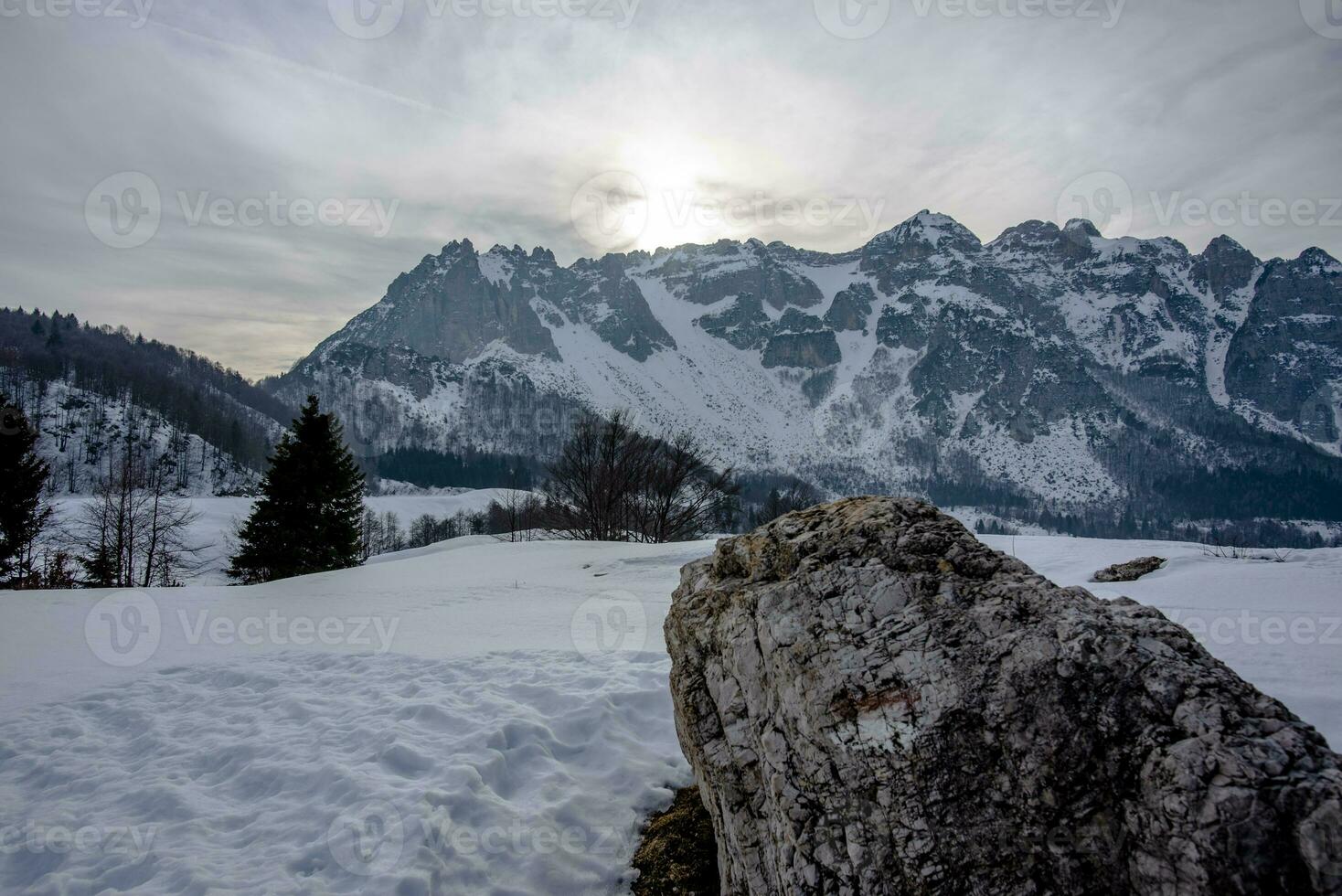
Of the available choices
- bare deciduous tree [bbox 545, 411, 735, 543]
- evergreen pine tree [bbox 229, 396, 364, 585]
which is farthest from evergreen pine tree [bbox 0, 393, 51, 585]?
bare deciduous tree [bbox 545, 411, 735, 543]

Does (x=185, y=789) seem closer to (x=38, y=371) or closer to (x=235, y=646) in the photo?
(x=235, y=646)

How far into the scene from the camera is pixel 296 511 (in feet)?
75.2

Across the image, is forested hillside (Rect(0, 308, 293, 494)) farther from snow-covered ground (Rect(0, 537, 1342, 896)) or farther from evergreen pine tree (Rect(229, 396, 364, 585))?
snow-covered ground (Rect(0, 537, 1342, 896))

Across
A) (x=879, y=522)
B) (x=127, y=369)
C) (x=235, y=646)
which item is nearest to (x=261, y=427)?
(x=127, y=369)

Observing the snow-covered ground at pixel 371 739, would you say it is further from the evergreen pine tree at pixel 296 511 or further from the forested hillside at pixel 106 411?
the forested hillside at pixel 106 411

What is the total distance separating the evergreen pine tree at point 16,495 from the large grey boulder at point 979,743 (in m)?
27.2

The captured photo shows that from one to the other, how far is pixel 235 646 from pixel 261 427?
142 meters

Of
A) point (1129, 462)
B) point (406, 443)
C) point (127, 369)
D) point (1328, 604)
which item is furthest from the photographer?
point (1129, 462)

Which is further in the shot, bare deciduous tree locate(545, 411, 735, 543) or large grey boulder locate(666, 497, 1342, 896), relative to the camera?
bare deciduous tree locate(545, 411, 735, 543)

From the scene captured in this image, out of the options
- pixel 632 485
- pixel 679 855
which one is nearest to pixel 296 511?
pixel 632 485

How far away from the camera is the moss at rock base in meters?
3.77

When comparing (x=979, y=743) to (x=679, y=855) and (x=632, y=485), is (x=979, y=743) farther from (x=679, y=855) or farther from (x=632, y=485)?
(x=632, y=485)

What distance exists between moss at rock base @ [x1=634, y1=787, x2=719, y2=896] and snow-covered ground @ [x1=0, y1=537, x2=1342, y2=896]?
0.55ft

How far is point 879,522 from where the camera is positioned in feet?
11.2
